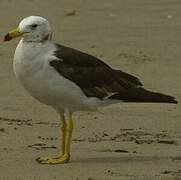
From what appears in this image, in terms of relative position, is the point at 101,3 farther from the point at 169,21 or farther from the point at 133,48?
the point at 133,48

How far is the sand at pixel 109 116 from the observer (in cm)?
806

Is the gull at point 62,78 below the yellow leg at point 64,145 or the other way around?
the other way around

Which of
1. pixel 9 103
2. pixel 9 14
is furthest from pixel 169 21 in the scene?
pixel 9 103

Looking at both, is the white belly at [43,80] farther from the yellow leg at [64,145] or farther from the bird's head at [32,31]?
the yellow leg at [64,145]

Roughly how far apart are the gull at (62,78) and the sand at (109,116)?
1.12ft

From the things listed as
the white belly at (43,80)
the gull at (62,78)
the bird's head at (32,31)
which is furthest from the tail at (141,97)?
the bird's head at (32,31)

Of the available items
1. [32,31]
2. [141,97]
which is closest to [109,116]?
[141,97]

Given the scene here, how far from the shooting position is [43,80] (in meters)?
8.20

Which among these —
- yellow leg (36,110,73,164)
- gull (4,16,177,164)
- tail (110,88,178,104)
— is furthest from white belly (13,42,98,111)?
tail (110,88,178,104)

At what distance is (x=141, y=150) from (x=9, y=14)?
8.80 meters

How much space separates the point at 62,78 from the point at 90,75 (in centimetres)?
40

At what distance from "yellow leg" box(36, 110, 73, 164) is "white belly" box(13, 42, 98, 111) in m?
0.35

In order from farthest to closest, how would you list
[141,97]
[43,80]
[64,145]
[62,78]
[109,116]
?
1. [109,116]
2. [141,97]
3. [64,145]
4. [62,78]
5. [43,80]

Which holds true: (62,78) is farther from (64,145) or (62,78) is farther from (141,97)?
(141,97)
